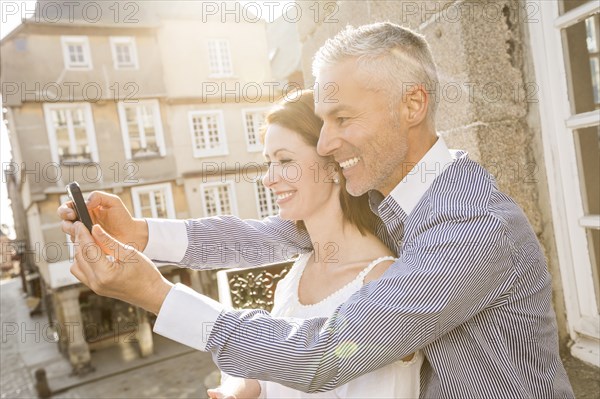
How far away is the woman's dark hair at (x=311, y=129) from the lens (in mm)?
1877

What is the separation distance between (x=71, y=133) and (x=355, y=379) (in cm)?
2066

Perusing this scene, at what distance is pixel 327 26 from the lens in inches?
112

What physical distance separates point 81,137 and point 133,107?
266cm

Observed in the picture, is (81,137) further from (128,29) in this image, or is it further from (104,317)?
(104,317)

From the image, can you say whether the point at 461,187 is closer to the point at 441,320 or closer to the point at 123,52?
the point at 441,320

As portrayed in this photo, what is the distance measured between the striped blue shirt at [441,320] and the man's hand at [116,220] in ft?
2.61

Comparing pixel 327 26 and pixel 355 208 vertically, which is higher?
pixel 327 26

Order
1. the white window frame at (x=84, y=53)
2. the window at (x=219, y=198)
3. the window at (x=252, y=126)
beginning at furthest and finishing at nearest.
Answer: the window at (x=252, y=126) → the window at (x=219, y=198) → the white window frame at (x=84, y=53)

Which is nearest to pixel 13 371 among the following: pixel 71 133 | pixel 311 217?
pixel 71 133

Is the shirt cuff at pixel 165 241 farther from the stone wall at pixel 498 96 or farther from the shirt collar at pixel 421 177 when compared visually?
the stone wall at pixel 498 96

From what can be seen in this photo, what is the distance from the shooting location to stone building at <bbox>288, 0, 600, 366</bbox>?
1.88 metres

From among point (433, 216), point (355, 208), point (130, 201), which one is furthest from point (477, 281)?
point (130, 201)

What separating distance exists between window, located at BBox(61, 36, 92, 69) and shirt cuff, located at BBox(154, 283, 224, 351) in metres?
21.1

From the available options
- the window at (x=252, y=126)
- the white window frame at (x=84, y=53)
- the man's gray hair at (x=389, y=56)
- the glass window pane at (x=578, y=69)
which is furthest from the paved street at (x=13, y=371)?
the window at (x=252, y=126)
